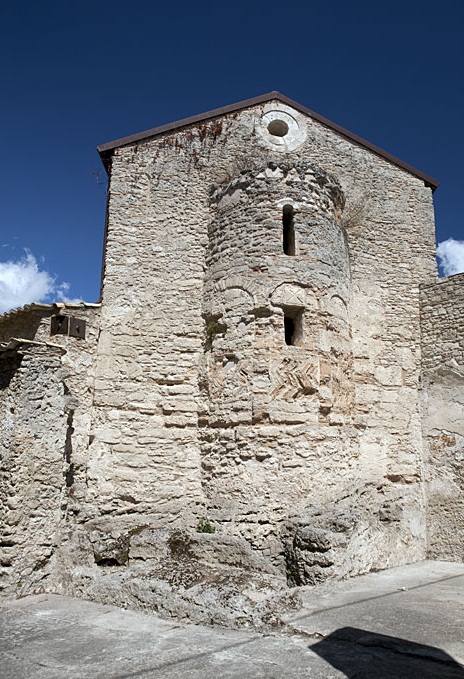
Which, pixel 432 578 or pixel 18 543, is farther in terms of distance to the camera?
pixel 432 578

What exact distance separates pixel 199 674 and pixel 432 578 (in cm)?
510

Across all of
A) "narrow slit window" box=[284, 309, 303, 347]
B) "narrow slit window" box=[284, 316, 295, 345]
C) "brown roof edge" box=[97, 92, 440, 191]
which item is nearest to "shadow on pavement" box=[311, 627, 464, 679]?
"narrow slit window" box=[284, 309, 303, 347]

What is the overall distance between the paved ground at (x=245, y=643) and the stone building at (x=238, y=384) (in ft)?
1.68

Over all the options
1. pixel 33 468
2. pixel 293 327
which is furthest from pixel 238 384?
pixel 33 468

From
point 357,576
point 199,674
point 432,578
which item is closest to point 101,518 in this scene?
point 357,576

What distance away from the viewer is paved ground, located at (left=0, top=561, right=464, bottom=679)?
14.2ft

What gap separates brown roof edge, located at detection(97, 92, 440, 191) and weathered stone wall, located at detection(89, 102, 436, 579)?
142 mm

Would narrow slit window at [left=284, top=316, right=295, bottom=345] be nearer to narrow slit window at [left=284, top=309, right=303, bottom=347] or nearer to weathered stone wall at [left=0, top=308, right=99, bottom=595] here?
narrow slit window at [left=284, top=309, right=303, bottom=347]

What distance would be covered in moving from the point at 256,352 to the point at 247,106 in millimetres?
5478

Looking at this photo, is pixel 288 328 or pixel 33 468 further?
pixel 288 328

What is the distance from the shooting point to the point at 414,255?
11.3 meters

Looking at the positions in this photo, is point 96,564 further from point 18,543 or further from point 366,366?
point 366,366

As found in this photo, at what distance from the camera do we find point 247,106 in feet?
35.9

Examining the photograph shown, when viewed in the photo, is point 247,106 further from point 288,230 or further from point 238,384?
point 238,384
